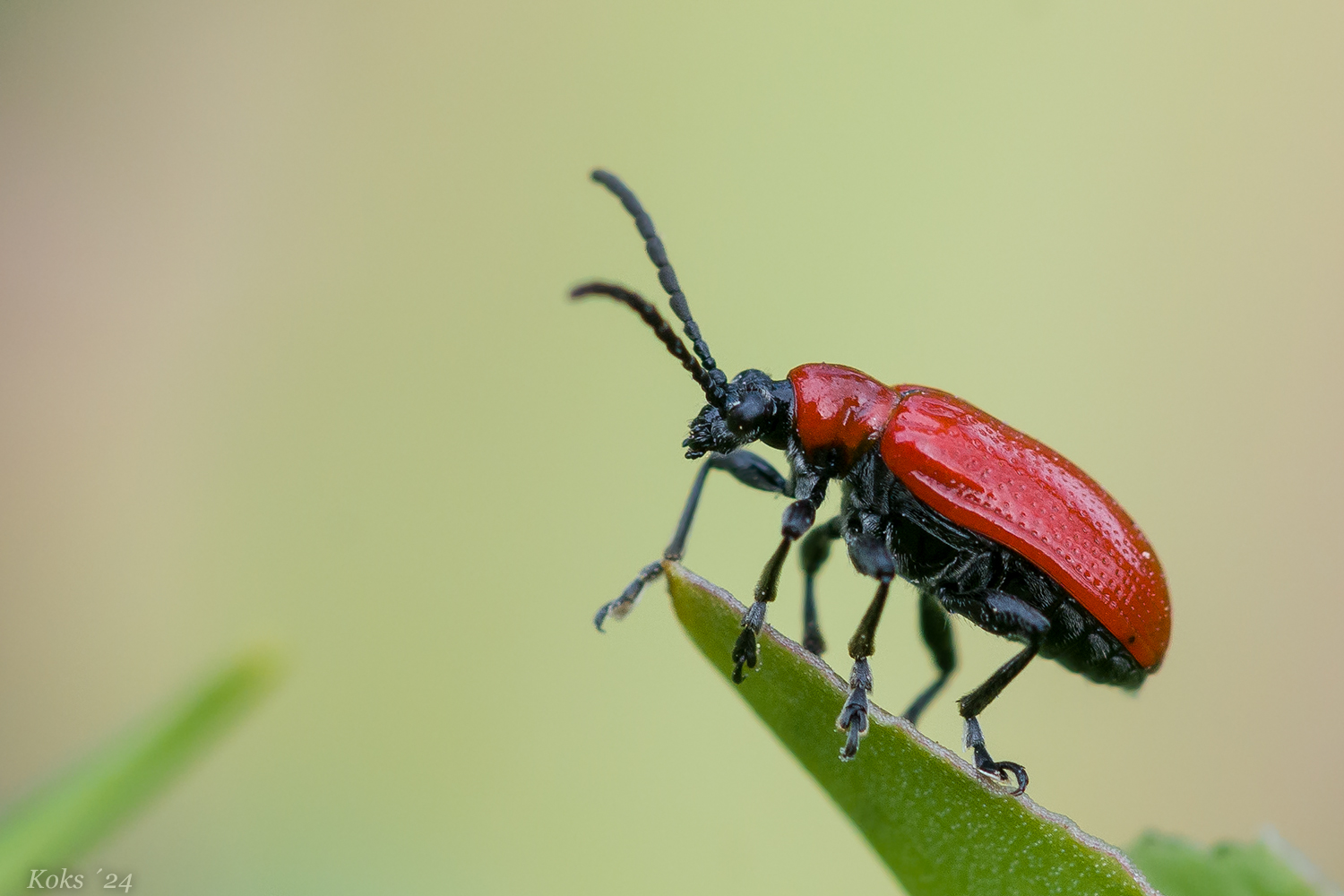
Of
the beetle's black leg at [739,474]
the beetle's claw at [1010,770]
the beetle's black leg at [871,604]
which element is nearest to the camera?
the beetle's claw at [1010,770]

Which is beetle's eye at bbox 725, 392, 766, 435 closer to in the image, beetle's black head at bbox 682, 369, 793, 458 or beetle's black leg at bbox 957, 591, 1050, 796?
beetle's black head at bbox 682, 369, 793, 458

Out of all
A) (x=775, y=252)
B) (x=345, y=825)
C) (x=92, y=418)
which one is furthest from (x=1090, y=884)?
(x=92, y=418)

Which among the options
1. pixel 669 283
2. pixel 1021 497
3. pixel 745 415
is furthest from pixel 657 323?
pixel 1021 497

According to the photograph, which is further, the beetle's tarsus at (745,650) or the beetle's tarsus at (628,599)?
the beetle's tarsus at (628,599)

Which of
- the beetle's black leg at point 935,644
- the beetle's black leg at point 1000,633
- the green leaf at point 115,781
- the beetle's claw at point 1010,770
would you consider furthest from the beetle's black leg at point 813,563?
the green leaf at point 115,781

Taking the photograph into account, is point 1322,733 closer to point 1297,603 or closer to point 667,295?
point 1297,603

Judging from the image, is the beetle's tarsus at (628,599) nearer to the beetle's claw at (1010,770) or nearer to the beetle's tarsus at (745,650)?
the beetle's claw at (1010,770)

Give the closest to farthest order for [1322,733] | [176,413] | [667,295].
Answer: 1. [667,295]
2. [1322,733]
3. [176,413]

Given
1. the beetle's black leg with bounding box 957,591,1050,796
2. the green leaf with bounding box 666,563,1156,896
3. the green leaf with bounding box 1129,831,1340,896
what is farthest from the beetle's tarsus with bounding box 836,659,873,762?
the beetle's black leg with bounding box 957,591,1050,796
